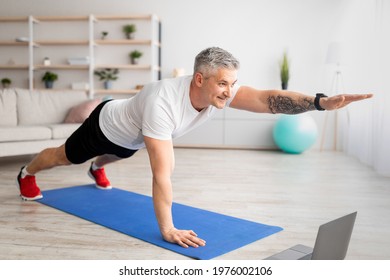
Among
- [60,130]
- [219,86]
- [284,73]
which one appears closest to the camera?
[219,86]

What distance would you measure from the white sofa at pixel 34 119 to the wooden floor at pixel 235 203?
26 centimetres

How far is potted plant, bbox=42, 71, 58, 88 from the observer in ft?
19.0

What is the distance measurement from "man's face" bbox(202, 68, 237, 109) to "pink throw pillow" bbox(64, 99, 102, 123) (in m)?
2.60

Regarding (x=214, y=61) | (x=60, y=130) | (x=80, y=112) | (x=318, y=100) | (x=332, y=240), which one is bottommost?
(x=60, y=130)

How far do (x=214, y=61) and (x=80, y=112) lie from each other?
2.72 meters

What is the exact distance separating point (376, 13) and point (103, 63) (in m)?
3.80

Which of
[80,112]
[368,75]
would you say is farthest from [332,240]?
[80,112]

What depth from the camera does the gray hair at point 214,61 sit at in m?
1.53

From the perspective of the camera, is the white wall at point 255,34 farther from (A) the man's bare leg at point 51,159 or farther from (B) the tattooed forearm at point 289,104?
(B) the tattooed forearm at point 289,104

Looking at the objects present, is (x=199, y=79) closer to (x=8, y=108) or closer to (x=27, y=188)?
(x=27, y=188)

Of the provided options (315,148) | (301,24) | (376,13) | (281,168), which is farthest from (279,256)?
(301,24)

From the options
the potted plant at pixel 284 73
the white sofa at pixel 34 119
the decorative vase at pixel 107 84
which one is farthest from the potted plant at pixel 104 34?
the potted plant at pixel 284 73

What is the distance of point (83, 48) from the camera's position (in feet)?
19.3

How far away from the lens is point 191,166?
375 cm
